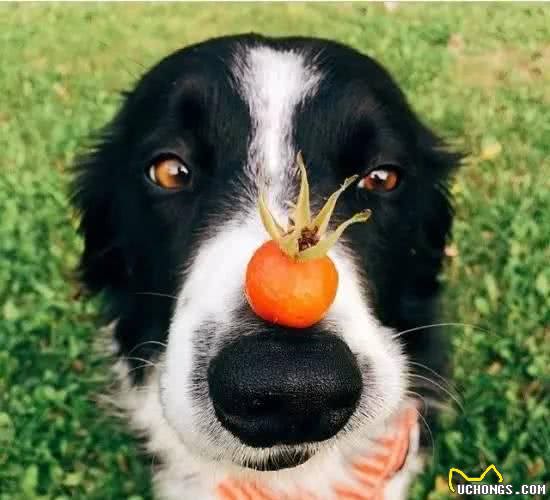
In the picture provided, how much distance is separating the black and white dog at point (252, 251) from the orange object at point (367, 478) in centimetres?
4

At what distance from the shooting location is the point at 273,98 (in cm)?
244

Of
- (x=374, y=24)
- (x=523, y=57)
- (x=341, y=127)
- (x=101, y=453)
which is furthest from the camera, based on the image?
(x=374, y=24)

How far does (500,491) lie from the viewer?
3.23m

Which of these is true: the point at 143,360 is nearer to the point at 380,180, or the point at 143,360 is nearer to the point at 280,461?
the point at 280,461

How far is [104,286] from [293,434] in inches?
64.8

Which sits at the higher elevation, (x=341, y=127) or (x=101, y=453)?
(x=341, y=127)

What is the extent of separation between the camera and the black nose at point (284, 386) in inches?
70.2

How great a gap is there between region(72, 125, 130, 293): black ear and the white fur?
85 centimetres

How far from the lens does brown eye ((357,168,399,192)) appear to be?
2.53 metres

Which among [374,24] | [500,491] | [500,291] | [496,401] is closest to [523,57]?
[374,24]

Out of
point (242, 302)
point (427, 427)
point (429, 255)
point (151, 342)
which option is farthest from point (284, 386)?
point (427, 427)

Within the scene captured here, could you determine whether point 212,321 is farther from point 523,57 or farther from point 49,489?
point 523,57

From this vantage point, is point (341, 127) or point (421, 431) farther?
point (421, 431)

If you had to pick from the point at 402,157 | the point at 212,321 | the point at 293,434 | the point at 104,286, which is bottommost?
the point at 104,286
